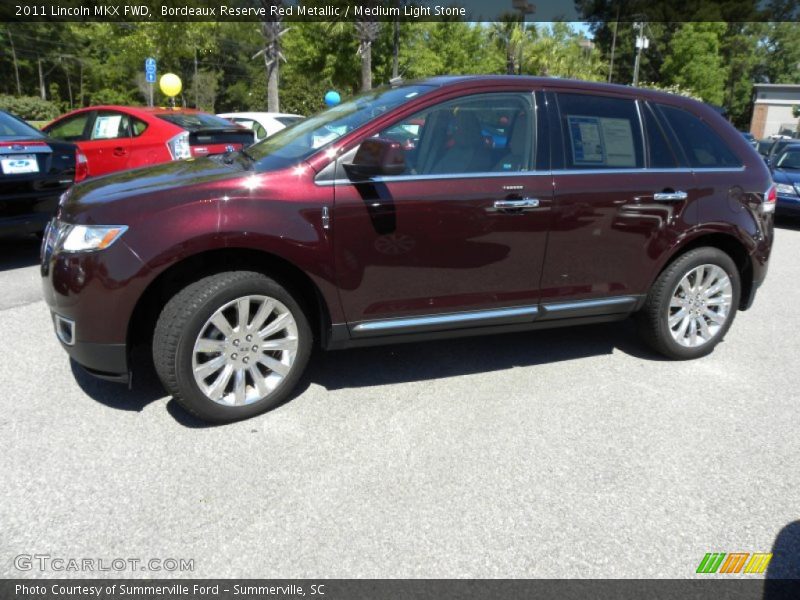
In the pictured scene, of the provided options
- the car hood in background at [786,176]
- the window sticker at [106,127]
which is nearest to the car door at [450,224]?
the window sticker at [106,127]

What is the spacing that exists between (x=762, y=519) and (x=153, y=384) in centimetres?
324

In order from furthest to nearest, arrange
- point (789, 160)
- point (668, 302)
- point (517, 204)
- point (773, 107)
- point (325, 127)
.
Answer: point (773, 107)
point (789, 160)
point (668, 302)
point (325, 127)
point (517, 204)

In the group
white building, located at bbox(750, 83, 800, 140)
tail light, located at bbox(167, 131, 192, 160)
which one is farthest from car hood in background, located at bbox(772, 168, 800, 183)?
white building, located at bbox(750, 83, 800, 140)

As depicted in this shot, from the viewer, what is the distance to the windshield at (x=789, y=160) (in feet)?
38.7

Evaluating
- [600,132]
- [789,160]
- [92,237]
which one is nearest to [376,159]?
[92,237]

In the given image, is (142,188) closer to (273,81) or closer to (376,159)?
(376,159)

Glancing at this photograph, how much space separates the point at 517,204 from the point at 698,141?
62.5 inches

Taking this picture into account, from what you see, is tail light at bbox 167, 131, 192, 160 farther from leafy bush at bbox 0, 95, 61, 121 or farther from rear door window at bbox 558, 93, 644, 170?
leafy bush at bbox 0, 95, 61, 121

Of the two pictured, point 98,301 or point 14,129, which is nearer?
point 98,301

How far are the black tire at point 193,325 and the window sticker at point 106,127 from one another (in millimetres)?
6341

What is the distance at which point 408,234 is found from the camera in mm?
3496

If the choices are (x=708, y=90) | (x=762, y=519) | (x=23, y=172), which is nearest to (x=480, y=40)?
(x=708, y=90)

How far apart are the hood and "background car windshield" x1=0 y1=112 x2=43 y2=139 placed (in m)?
3.01

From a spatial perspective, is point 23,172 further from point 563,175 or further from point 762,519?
point 762,519
